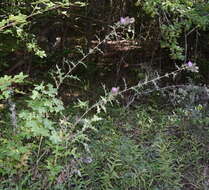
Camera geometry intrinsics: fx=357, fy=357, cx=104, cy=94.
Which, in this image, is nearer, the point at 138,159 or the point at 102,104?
the point at 138,159

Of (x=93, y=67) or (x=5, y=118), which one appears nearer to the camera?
(x=5, y=118)

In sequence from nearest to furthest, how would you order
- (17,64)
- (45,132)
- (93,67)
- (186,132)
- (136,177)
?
(45,132) → (136,177) → (186,132) → (17,64) → (93,67)

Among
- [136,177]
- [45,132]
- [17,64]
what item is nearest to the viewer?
[45,132]

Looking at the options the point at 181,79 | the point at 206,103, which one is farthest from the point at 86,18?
the point at 206,103

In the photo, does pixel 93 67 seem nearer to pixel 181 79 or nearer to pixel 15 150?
pixel 181 79

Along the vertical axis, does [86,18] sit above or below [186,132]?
above

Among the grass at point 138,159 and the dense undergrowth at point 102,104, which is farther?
the grass at point 138,159

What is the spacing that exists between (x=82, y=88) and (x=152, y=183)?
2177 mm

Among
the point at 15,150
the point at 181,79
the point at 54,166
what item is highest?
the point at 15,150

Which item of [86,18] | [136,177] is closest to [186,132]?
[136,177]

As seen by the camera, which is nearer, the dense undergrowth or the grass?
the dense undergrowth

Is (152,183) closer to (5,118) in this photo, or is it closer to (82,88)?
(5,118)

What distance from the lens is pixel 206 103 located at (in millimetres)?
4207

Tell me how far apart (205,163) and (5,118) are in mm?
2084
